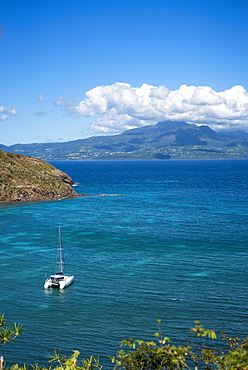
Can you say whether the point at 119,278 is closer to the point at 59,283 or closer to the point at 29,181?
the point at 59,283

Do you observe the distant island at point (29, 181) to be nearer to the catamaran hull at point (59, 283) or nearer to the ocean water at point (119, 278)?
the ocean water at point (119, 278)

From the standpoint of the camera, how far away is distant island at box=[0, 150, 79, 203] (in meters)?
144

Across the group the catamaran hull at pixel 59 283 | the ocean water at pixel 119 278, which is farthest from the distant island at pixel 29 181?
the catamaran hull at pixel 59 283

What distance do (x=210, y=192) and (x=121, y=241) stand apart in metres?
91.9

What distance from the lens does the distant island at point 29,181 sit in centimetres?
14375

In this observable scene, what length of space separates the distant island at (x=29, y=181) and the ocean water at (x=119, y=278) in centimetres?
3156

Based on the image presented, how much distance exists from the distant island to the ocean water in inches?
1243

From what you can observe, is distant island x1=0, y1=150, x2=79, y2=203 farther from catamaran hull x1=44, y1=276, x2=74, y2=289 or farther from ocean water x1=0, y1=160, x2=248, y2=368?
catamaran hull x1=44, y1=276, x2=74, y2=289

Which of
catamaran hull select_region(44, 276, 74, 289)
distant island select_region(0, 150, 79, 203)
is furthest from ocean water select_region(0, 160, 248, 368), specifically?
distant island select_region(0, 150, 79, 203)

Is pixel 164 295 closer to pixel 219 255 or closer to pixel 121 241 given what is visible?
pixel 219 255

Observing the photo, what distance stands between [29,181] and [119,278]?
336 ft

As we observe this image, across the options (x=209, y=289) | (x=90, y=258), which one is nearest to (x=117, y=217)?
(x=90, y=258)

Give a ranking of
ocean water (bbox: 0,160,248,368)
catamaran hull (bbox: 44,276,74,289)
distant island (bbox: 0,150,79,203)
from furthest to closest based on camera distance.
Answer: distant island (bbox: 0,150,79,203) < catamaran hull (bbox: 44,276,74,289) < ocean water (bbox: 0,160,248,368)

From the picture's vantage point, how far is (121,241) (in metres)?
80.1
